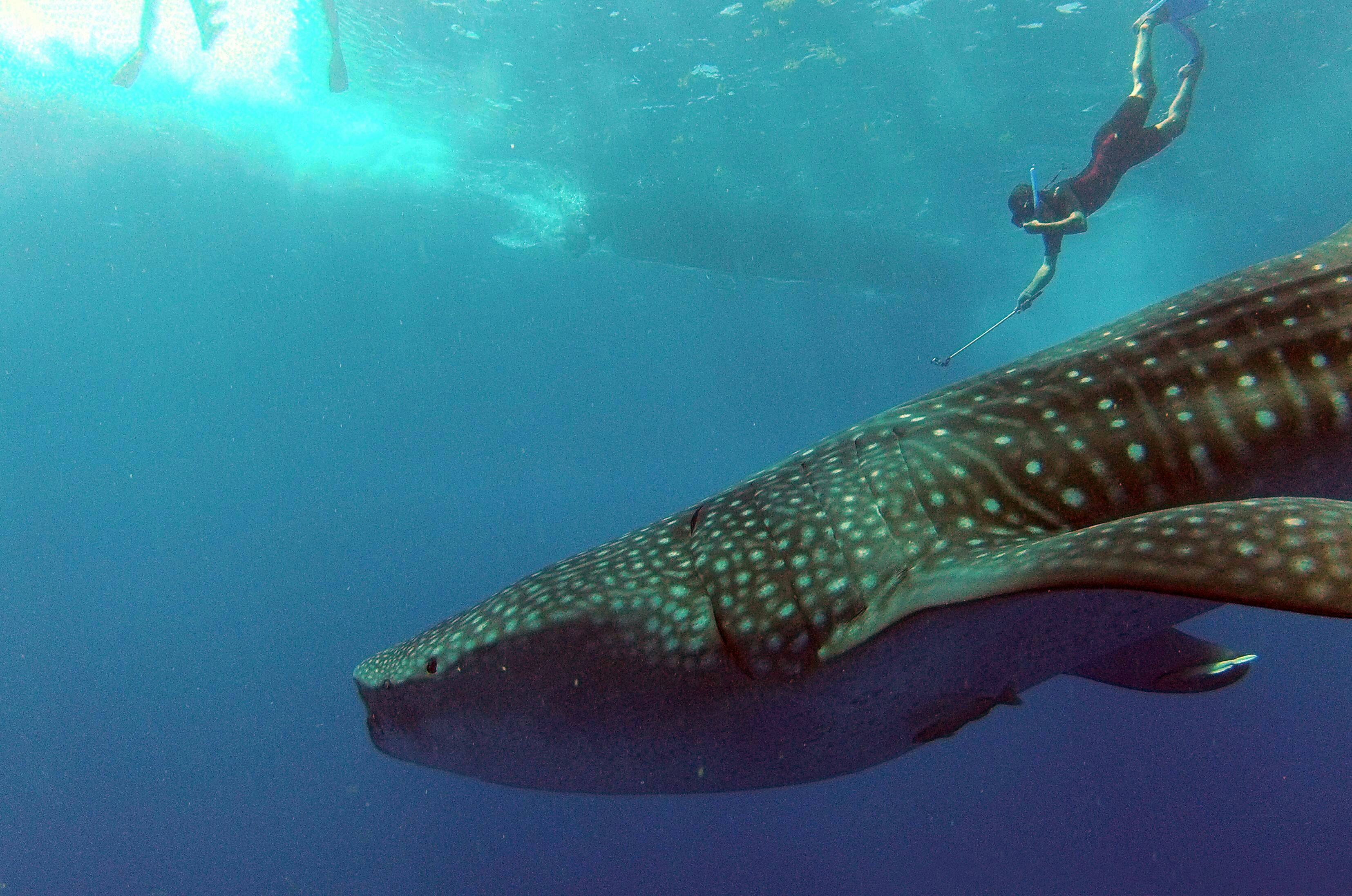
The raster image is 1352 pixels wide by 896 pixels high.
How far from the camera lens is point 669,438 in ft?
369

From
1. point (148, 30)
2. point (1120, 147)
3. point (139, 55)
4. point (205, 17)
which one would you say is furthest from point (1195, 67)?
point (148, 30)

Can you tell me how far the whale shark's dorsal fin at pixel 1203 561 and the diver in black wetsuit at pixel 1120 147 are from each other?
1213cm

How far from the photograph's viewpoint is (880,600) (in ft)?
6.91

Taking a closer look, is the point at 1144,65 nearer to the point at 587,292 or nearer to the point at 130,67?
the point at 130,67

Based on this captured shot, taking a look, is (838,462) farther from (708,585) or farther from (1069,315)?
(1069,315)

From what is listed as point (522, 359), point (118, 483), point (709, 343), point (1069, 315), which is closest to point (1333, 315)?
point (1069, 315)

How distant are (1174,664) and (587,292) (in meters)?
50.1

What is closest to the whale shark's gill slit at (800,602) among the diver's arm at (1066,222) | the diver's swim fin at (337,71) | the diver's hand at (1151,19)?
the diver's arm at (1066,222)

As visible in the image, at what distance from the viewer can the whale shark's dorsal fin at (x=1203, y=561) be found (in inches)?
55.5

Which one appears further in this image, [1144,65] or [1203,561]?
[1144,65]

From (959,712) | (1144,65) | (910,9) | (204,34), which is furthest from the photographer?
(910,9)

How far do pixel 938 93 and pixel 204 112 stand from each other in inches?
1042

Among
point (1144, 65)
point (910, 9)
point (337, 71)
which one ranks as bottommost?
point (1144, 65)

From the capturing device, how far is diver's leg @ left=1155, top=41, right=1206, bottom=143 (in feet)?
42.7
